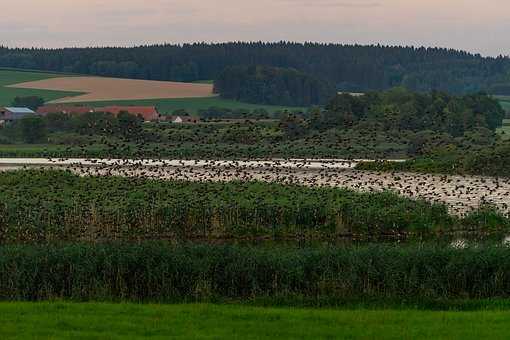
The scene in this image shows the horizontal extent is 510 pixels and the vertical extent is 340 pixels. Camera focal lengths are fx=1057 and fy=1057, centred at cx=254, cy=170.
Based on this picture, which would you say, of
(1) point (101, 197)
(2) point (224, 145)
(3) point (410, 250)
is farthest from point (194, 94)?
(3) point (410, 250)

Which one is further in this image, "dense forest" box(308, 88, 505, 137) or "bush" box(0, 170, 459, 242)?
"dense forest" box(308, 88, 505, 137)

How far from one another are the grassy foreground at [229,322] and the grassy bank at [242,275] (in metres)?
2.97

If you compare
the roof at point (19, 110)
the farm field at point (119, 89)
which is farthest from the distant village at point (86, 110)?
the farm field at point (119, 89)

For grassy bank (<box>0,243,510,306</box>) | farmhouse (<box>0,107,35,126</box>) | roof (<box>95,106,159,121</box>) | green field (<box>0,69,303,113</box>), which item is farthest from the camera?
green field (<box>0,69,303,113</box>)

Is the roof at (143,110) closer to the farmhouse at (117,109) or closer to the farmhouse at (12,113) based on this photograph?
the farmhouse at (117,109)

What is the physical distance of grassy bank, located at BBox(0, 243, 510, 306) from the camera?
26.9 metres

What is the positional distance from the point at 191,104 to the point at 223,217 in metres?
132

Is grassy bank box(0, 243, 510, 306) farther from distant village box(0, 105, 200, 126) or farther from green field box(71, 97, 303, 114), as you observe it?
green field box(71, 97, 303, 114)

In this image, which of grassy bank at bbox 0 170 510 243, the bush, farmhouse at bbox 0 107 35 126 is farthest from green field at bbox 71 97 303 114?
grassy bank at bbox 0 170 510 243

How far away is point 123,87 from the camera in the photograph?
18900 cm

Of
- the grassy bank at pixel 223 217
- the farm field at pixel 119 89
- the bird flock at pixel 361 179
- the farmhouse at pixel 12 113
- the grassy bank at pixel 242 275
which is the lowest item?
the farmhouse at pixel 12 113

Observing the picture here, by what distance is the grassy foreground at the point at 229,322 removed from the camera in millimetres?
20359

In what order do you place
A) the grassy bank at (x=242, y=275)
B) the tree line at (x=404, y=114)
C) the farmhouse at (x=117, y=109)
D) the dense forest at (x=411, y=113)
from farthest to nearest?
1. the farmhouse at (x=117, y=109)
2. the dense forest at (x=411, y=113)
3. the tree line at (x=404, y=114)
4. the grassy bank at (x=242, y=275)

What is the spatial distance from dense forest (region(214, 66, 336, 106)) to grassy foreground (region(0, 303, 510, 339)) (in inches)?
6532
